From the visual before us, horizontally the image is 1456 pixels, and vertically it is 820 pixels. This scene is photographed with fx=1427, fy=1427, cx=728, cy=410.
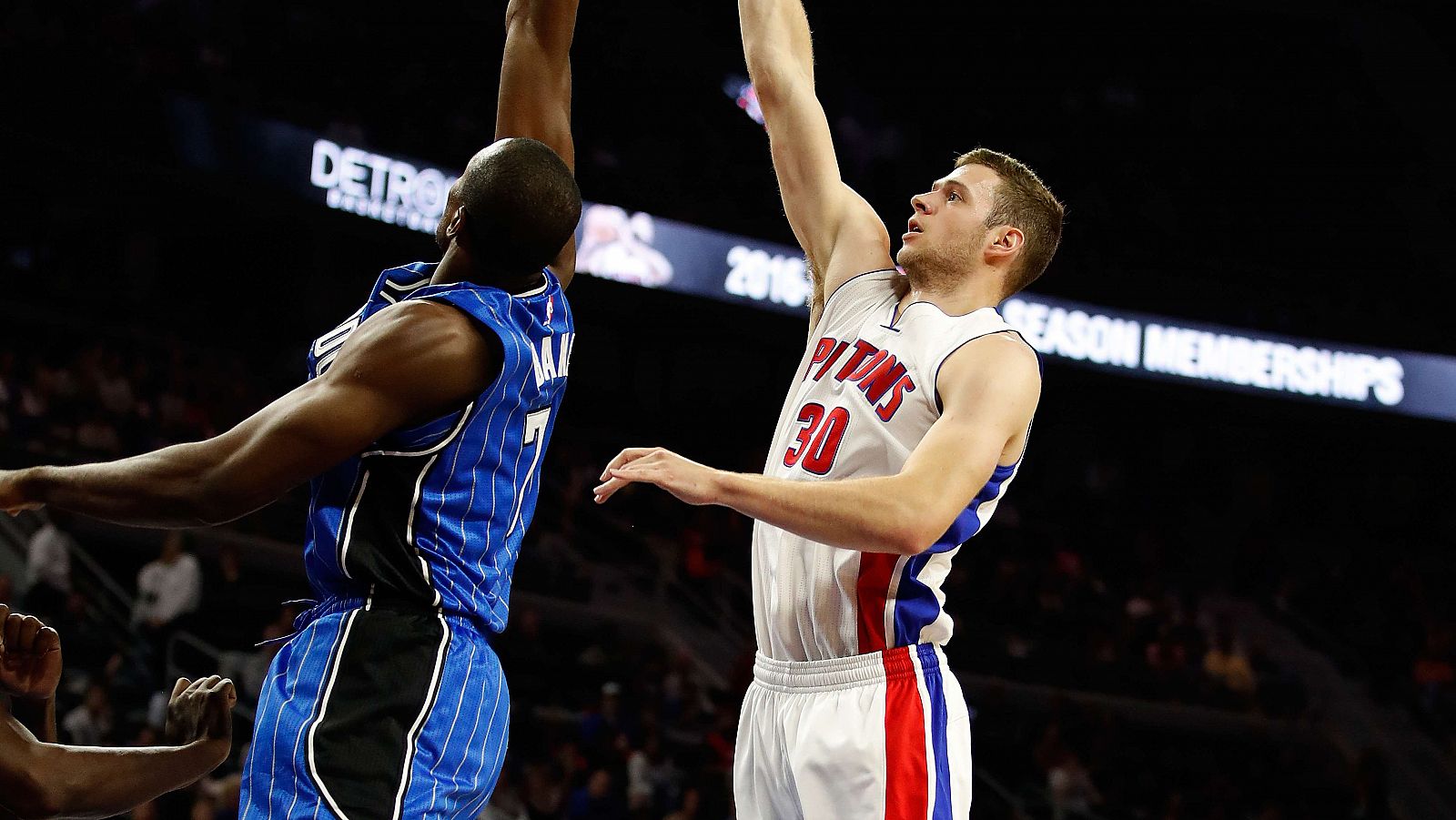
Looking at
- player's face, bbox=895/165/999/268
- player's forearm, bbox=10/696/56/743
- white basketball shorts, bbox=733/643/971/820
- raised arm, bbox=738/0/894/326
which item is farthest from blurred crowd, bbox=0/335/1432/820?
player's face, bbox=895/165/999/268

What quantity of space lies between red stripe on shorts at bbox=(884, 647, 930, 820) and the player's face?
1.09m

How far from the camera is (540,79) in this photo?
3.71 metres

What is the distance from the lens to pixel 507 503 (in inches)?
119

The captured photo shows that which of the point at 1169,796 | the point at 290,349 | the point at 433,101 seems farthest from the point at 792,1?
the point at 290,349

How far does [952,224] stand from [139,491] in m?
2.23

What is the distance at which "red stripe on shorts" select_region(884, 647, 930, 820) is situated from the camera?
11.2ft

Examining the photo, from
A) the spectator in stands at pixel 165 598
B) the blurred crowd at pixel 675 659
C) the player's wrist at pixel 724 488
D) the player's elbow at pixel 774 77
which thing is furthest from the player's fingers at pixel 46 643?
the spectator in stands at pixel 165 598

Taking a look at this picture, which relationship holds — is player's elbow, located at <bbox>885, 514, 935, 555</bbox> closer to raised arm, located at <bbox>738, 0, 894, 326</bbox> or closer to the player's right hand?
raised arm, located at <bbox>738, 0, 894, 326</bbox>

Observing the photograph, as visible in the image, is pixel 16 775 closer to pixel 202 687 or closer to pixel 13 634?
pixel 13 634

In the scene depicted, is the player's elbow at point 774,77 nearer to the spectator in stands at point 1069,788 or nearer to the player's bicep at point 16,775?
the player's bicep at point 16,775

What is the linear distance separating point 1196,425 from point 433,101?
1242 centimetres

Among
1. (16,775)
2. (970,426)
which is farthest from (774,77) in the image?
(16,775)

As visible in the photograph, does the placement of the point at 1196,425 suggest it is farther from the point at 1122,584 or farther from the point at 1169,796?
the point at 1169,796

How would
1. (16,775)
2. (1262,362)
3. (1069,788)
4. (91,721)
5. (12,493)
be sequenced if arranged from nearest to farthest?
1. (12,493)
2. (16,775)
3. (91,721)
4. (1069,788)
5. (1262,362)
